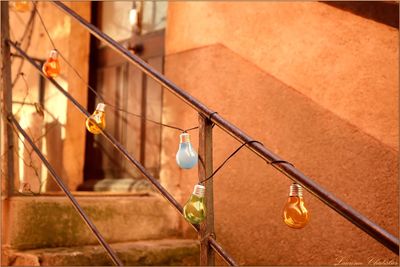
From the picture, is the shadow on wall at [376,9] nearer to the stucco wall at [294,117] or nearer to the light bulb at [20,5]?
the stucco wall at [294,117]

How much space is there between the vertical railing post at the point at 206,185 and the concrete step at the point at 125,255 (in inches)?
39.4

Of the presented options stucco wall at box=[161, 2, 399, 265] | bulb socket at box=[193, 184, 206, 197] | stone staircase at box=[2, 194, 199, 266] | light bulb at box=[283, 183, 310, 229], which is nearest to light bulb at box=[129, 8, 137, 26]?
stucco wall at box=[161, 2, 399, 265]

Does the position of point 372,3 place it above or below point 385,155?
above

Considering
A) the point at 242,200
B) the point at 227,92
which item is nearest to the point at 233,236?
the point at 242,200

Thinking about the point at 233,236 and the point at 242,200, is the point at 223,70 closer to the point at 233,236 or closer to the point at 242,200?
the point at 242,200

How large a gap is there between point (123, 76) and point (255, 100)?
1548 mm

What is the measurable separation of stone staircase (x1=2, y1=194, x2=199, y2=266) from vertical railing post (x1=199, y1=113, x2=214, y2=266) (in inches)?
39.8

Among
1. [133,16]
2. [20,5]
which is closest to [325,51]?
[133,16]

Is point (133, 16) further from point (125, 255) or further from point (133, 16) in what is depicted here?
point (125, 255)

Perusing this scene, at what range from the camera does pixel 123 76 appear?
3.76m

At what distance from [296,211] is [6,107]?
1599 millimetres

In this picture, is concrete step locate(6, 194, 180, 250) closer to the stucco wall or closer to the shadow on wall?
the stucco wall

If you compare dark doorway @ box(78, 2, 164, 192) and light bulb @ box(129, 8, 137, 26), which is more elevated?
light bulb @ box(129, 8, 137, 26)

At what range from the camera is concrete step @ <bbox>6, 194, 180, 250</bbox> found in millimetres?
2172
